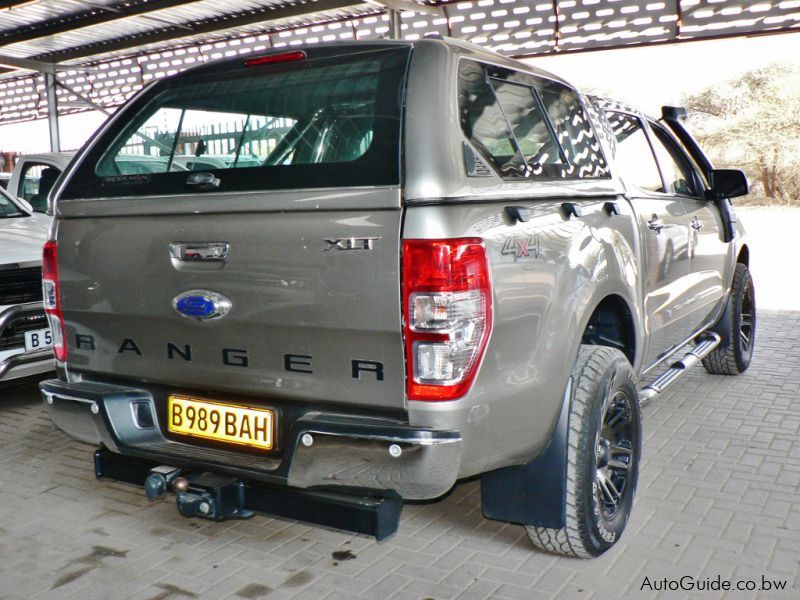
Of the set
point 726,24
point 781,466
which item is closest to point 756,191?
point 726,24

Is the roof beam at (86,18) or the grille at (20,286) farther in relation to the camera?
the roof beam at (86,18)

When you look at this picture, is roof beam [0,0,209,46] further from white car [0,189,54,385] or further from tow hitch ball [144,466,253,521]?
tow hitch ball [144,466,253,521]

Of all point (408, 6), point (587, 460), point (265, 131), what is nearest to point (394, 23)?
point (408, 6)

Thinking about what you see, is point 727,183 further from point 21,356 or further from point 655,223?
point 21,356

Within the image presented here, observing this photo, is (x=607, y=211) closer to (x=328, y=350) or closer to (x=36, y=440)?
(x=328, y=350)

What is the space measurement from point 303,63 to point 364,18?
35.2ft

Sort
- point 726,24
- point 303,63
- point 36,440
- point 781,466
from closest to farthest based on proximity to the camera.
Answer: point 303,63
point 781,466
point 36,440
point 726,24

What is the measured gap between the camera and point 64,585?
2.98m

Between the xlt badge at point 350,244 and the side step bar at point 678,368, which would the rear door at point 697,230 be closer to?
the side step bar at point 678,368

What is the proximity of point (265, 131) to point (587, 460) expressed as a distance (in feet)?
5.40

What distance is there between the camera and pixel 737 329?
19.1ft

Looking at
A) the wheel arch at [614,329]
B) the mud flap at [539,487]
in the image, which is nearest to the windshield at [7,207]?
the wheel arch at [614,329]

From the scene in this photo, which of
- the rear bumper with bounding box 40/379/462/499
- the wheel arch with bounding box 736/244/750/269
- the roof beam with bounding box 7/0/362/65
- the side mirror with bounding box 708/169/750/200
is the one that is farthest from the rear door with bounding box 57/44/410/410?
the roof beam with bounding box 7/0/362/65

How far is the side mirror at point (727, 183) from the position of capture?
4887 mm
